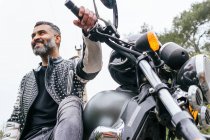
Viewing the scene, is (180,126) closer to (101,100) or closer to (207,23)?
(101,100)

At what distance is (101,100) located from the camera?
1452 millimetres

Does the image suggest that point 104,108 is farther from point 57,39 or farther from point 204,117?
point 57,39

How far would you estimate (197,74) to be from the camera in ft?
4.01

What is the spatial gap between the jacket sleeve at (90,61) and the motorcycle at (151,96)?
1.05 ft

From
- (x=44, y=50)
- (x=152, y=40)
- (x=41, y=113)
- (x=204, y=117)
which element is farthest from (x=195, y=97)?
(x=44, y=50)

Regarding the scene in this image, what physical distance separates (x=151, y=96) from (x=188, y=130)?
248 millimetres

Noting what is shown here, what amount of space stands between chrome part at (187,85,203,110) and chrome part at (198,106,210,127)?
0.03 m

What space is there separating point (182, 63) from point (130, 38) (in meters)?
0.28

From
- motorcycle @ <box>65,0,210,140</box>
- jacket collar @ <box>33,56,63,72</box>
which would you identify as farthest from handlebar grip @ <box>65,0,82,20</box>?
jacket collar @ <box>33,56,63,72</box>

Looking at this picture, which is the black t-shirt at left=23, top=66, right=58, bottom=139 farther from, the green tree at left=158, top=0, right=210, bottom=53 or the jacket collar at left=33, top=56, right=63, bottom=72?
the green tree at left=158, top=0, right=210, bottom=53

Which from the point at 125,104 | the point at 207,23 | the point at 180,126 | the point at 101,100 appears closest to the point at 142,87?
the point at 125,104

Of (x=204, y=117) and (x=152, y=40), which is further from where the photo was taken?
(x=152, y=40)

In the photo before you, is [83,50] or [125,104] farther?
[83,50]

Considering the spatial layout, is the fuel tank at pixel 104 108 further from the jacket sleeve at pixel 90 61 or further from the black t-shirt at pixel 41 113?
the black t-shirt at pixel 41 113
